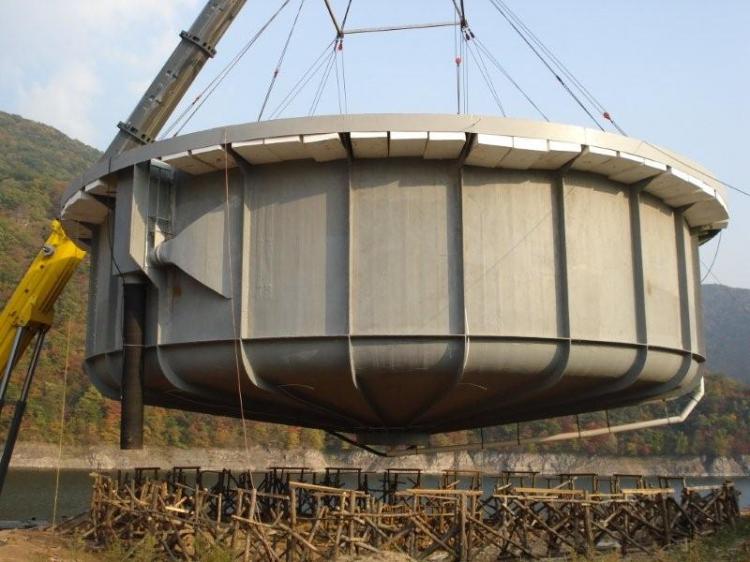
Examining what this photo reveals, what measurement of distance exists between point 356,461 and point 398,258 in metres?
75.4

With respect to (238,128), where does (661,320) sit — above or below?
below

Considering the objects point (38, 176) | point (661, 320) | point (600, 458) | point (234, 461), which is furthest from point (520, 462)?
point (661, 320)

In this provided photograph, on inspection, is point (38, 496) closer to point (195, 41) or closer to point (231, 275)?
point (195, 41)

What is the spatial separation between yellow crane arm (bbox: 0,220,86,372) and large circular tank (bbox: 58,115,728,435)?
2.29 m

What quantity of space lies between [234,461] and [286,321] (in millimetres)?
69819

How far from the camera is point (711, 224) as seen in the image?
63.2 feet

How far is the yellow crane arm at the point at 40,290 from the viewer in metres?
18.3

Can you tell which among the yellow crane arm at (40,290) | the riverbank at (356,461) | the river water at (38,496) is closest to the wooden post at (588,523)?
the river water at (38,496)

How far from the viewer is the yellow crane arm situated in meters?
18.3

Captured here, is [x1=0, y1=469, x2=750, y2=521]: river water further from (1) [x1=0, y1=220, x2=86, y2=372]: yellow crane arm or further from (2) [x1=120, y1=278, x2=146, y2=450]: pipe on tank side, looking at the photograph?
(2) [x1=120, y1=278, x2=146, y2=450]: pipe on tank side

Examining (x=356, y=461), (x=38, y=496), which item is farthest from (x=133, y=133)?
(x=356, y=461)

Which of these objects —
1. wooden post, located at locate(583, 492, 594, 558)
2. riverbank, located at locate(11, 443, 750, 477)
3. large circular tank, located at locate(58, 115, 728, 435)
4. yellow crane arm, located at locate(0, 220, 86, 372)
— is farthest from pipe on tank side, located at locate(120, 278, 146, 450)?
riverbank, located at locate(11, 443, 750, 477)

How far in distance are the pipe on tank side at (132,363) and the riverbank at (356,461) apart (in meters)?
51.2

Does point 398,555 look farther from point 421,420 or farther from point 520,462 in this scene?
point 520,462
